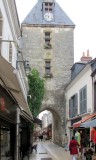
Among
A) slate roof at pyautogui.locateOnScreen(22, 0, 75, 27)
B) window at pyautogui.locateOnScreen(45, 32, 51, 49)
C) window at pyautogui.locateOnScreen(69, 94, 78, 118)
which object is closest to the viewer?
window at pyautogui.locateOnScreen(69, 94, 78, 118)

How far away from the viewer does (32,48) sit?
141ft

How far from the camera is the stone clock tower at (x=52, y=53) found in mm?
42312

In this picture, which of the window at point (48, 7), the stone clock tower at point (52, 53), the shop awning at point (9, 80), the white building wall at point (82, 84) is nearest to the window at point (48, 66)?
the stone clock tower at point (52, 53)

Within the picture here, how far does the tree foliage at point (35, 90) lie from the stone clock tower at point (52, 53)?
9.79 feet

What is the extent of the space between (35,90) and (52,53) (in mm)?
6050

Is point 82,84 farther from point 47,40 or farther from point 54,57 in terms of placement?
point 47,40

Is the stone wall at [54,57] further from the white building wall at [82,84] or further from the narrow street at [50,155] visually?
the narrow street at [50,155]

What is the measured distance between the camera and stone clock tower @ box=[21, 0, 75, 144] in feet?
139

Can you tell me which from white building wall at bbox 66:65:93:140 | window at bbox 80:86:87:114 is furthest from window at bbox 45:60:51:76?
window at bbox 80:86:87:114

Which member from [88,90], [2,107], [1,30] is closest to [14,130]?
[2,107]

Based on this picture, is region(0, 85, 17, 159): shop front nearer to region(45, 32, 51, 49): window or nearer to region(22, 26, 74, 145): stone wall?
region(22, 26, 74, 145): stone wall

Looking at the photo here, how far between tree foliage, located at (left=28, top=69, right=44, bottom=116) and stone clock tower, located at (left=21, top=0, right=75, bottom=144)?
2.98 meters

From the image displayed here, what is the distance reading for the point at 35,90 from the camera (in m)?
38.7

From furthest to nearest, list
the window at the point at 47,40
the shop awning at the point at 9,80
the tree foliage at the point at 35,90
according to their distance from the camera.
→ the window at the point at 47,40, the tree foliage at the point at 35,90, the shop awning at the point at 9,80
